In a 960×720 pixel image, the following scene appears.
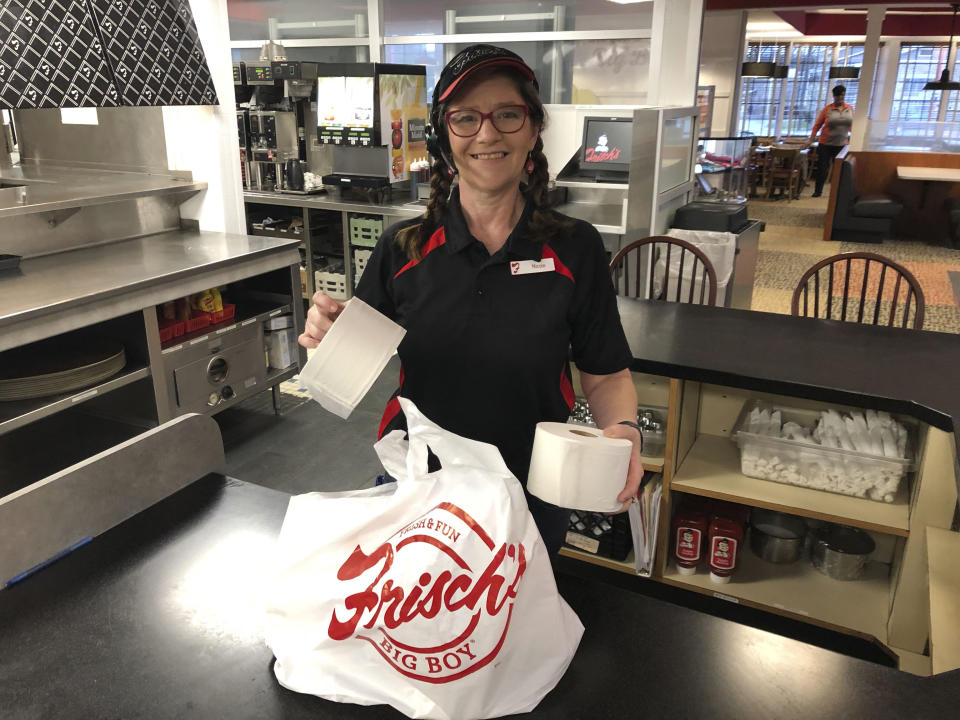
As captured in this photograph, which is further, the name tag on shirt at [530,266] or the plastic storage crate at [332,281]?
the plastic storage crate at [332,281]

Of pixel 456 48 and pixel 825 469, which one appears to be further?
pixel 456 48

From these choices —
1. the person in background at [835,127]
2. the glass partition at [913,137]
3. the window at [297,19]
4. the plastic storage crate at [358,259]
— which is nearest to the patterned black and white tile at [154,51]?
the plastic storage crate at [358,259]

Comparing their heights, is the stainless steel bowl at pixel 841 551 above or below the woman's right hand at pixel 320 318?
below

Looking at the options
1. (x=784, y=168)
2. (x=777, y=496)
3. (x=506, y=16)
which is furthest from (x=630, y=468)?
(x=784, y=168)

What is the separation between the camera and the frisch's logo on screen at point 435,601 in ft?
2.51

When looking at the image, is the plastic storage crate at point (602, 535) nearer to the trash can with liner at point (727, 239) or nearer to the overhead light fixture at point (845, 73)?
the trash can with liner at point (727, 239)

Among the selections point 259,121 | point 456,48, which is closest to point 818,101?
point 456,48

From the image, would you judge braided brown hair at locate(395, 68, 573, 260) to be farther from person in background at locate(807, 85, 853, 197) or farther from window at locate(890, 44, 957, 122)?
window at locate(890, 44, 957, 122)

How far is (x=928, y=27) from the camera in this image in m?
12.8

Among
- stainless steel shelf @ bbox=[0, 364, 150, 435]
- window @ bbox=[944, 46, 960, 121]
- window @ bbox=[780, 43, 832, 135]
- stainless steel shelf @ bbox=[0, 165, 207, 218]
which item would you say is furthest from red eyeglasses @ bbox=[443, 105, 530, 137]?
window @ bbox=[780, 43, 832, 135]

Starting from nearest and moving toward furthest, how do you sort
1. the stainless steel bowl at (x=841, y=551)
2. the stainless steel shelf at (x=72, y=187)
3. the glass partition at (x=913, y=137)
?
1. the stainless steel bowl at (x=841, y=551)
2. the stainless steel shelf at (x=72, y=187)
3. the glass partition at (x=913, y=137)

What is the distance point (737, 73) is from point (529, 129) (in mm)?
12454

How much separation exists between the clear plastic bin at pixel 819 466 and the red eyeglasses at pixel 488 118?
120 cm

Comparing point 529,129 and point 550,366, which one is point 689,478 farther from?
point 529,129
